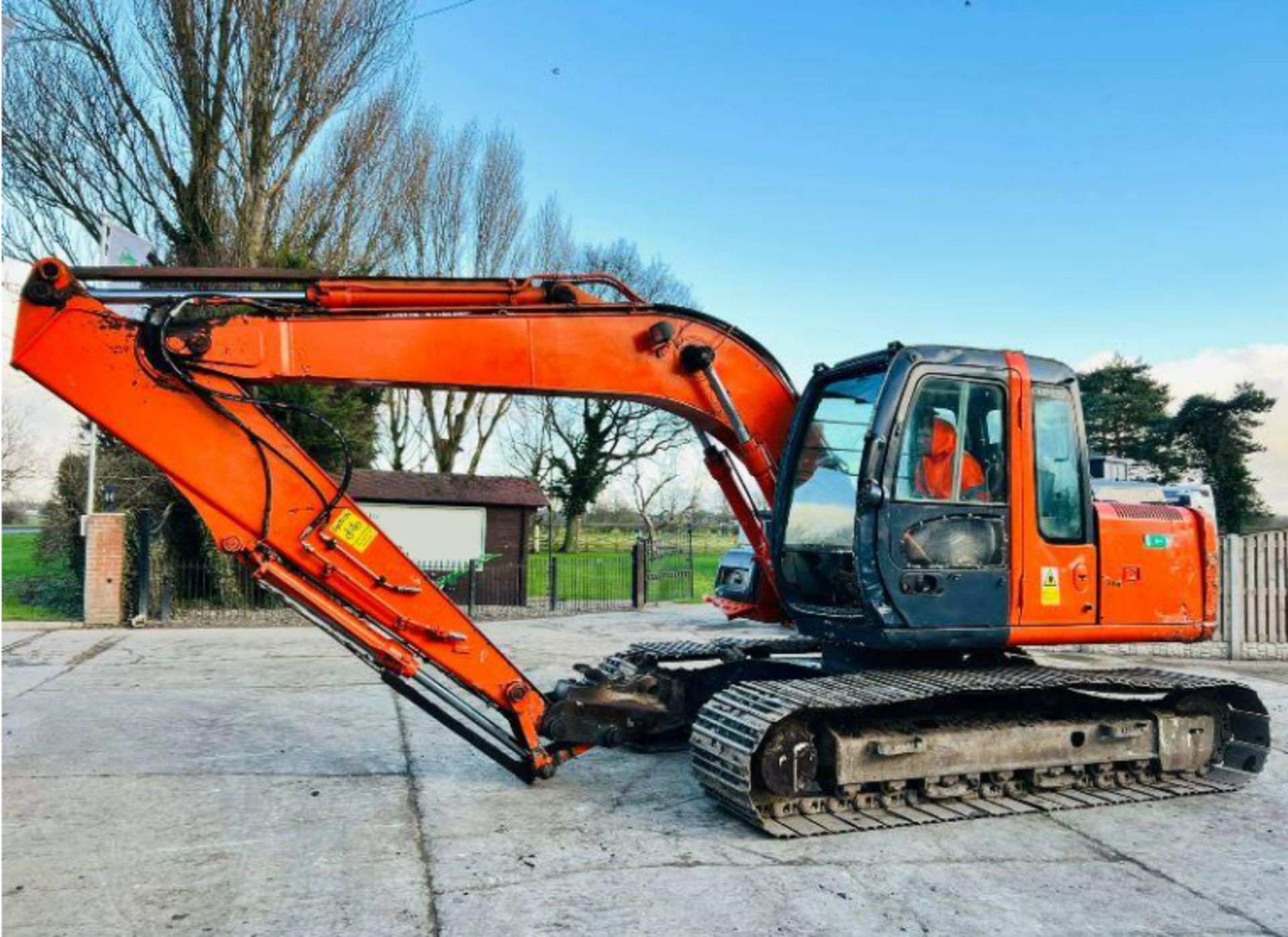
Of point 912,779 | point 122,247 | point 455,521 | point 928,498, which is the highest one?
point 122,247

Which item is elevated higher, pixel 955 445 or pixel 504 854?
pixel 955 445

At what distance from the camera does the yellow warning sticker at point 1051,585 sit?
5.79m

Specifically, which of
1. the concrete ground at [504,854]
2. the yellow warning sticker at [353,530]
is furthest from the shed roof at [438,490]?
the yellow warning sticker at [353,530]

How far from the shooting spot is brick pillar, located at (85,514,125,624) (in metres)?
15.2

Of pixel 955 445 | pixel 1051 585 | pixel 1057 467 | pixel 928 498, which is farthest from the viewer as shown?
pixel 1057 467

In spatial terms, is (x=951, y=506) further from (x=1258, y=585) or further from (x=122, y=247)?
(x=122, y=247)

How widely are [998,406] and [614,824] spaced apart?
319 cm

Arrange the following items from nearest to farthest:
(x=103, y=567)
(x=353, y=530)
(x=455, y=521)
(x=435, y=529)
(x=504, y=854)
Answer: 1. (x=504, y=854)
2. (x=353, y=530)
3. (x=103, y=567)
4. (x=435, y=529)
5. (x=455, y=521)

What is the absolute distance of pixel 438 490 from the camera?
21047mm

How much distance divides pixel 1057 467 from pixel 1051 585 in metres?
0.69

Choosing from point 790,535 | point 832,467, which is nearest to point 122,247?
point 790,535

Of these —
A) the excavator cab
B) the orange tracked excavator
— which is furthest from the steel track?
the excavator cab

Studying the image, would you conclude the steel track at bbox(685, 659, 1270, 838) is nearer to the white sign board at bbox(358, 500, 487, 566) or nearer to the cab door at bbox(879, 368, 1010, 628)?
the cab door at bbox(879, 368, 1010, 628)

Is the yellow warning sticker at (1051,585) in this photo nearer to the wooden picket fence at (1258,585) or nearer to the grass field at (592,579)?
the wooden picket fence at (1258,585)
